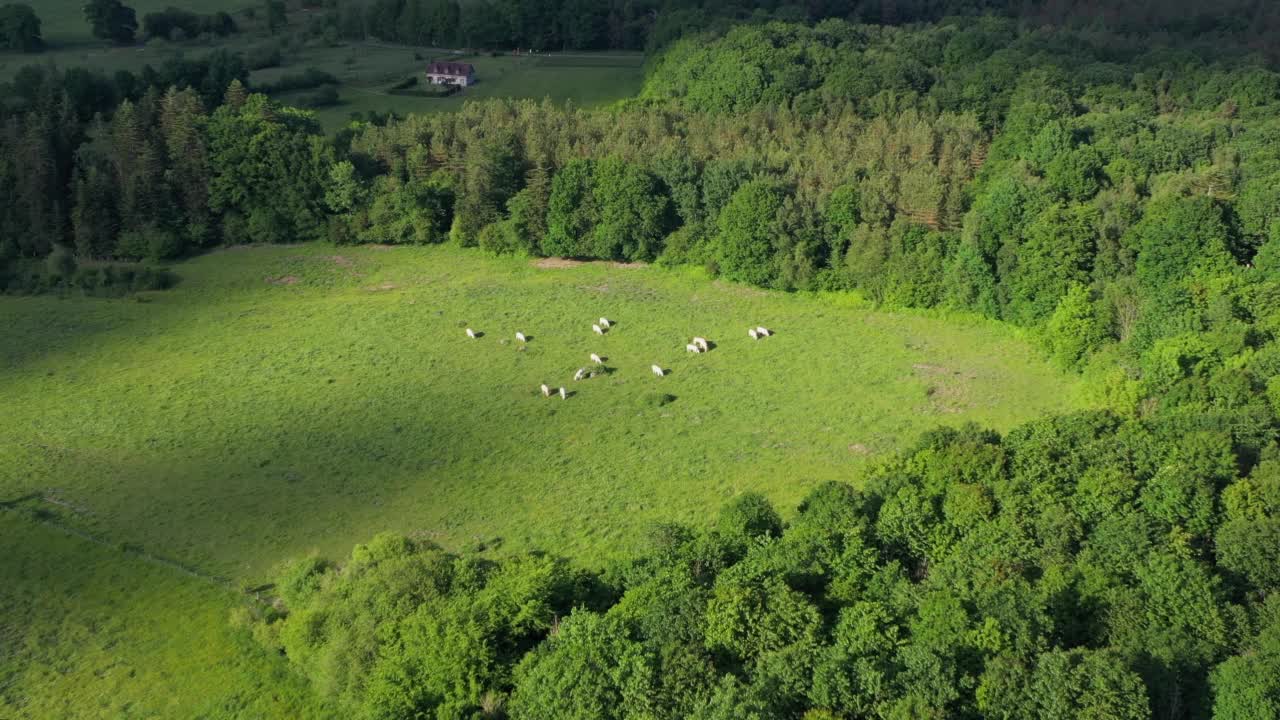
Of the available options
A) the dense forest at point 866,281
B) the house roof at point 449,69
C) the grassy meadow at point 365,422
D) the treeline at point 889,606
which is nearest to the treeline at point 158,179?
the dense forest at point 866,281

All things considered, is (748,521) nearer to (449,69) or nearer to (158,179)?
(158,179)

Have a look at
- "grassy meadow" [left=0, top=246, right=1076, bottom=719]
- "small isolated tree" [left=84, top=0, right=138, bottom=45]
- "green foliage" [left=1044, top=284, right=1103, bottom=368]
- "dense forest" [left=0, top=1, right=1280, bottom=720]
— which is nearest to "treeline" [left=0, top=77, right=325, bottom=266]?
"dense forest" [left=0, top=1, right=1280, bottom=720]

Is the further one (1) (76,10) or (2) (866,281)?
(1) (76,10)

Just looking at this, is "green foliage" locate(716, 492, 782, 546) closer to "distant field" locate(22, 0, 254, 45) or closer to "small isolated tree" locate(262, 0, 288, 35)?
"distant field" locate(22, 0, 254, 45)

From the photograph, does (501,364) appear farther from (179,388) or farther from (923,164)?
(923,164)

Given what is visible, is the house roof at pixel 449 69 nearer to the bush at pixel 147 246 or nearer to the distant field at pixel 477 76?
the distant field at pixel 477 76

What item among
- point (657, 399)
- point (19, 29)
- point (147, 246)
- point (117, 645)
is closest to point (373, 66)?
point (19, 29)

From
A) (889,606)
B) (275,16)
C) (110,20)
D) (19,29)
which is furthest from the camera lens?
(275,16)

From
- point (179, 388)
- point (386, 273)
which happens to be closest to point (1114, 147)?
point (386, 273)
